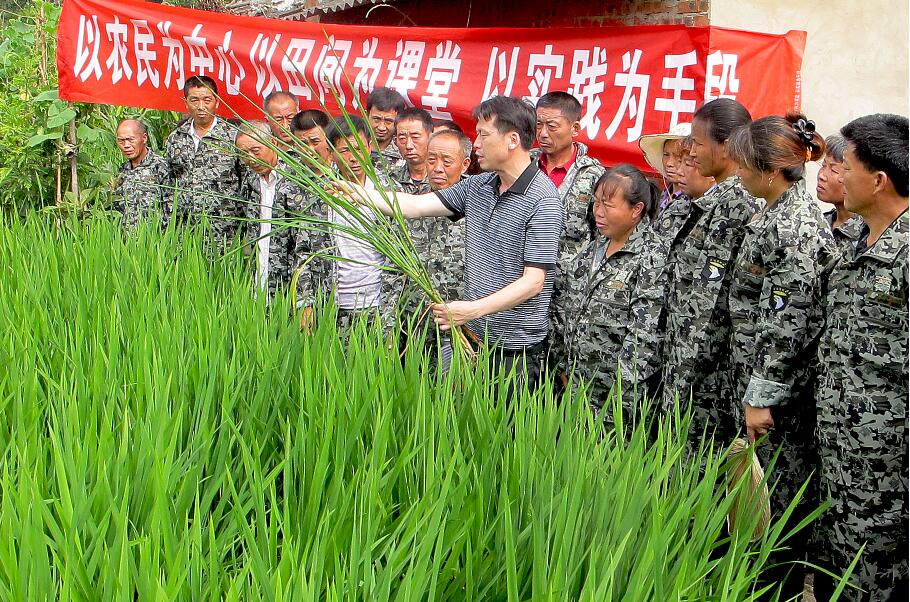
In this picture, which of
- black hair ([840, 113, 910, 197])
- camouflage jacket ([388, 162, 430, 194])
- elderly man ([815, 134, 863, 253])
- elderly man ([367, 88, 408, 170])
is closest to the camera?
black hair ([840, 113, 910, 197])

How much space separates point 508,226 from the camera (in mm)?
3406

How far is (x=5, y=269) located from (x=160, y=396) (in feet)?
6.27

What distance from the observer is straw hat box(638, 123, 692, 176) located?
4.14 meters

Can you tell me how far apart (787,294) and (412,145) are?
211 cm

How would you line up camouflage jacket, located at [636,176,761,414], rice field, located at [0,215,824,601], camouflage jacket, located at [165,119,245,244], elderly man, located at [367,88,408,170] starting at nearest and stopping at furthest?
rice field, located at [0,215,824,601], camouflage jacket, located at [636,176,761,414], elderly man, located at [367,88,408,170], camouflage jacket, located at [165,119,245,244]

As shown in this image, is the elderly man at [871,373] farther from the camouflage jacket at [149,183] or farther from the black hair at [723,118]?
the camouflage jacket at [149,183]

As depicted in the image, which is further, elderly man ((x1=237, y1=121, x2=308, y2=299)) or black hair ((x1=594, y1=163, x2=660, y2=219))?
elderly man ((x1=237, y1=121, x2=308, y2=299))

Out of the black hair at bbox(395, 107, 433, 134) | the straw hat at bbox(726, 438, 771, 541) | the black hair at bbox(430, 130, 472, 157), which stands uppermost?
the black hair at bbox(395, 107, 433, 134)

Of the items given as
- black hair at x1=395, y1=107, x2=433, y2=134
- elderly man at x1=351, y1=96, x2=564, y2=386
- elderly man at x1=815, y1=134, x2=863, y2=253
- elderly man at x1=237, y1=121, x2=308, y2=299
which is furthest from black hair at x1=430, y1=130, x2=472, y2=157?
elderly man at x1=815, y1=134, x2=863, y2=253

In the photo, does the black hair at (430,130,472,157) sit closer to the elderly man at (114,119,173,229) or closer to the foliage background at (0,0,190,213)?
the elderly man at (114,119,173,229)

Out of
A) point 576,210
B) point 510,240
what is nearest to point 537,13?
point 576,210

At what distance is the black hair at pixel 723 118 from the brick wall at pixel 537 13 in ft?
8.77

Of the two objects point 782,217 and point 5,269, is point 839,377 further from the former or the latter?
point 5,269

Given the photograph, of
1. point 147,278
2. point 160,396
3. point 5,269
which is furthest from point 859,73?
point 160,396
